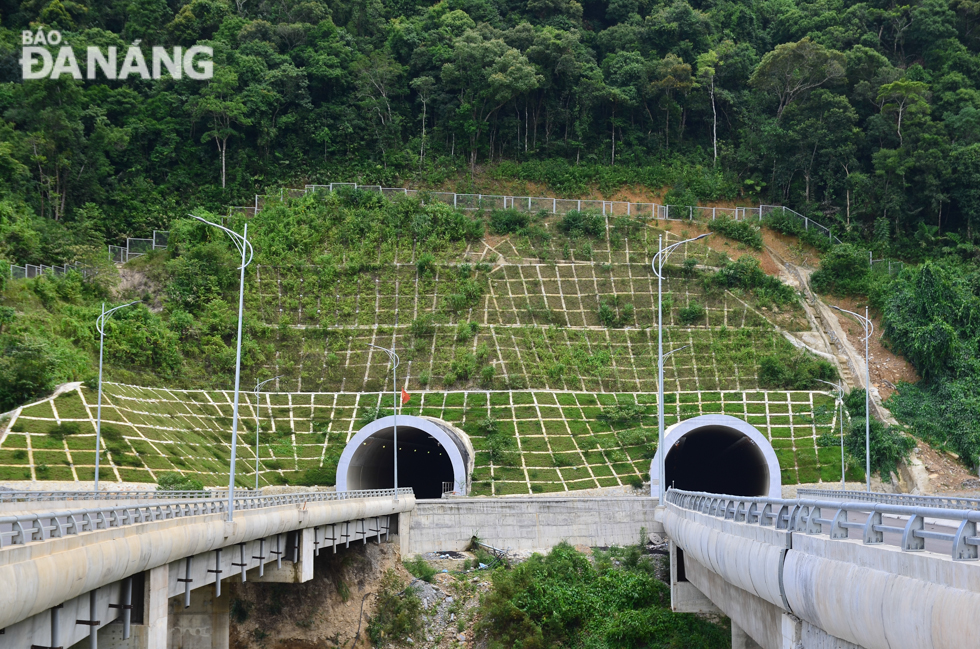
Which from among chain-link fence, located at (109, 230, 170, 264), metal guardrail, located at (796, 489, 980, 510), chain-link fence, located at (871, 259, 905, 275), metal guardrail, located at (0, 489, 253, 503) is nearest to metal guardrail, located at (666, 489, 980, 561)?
metal guardrail, located at (796, 489, 980, 510)

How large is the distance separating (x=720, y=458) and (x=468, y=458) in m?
16.3

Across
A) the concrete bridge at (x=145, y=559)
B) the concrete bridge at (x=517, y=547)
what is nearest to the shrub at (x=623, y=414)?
the concrete bridge at (x=517, y=547)

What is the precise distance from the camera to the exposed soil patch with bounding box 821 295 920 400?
198ft

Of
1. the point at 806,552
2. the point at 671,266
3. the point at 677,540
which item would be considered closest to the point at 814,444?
the point at 671,266

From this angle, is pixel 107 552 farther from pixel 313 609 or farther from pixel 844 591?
pixel 313 609

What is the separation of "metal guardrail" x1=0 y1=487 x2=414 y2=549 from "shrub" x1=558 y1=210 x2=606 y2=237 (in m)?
39.6

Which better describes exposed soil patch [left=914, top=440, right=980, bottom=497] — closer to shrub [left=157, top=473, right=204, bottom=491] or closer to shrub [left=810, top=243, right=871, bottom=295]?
shrub [left=810, top=243, right=871, bottom=295]

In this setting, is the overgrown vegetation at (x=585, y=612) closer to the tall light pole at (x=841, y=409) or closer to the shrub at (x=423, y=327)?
the tall light pole at (x=841, y=409)

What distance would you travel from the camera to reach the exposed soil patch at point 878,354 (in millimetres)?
60281

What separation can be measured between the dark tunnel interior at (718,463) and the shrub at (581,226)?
18.1 meters

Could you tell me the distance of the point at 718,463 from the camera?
192ft

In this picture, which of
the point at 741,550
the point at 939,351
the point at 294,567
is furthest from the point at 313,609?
the point at 939,351

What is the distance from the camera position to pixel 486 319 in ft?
204

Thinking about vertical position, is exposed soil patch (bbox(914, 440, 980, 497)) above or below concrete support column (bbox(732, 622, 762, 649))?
above
